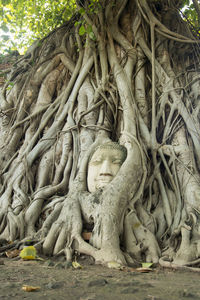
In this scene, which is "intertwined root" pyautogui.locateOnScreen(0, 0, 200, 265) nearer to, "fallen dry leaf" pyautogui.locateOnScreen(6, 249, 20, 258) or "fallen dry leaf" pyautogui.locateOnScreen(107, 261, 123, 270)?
"fallen dry leaf" pyautogui.locateOnScreen(107, 261, 123, 270)

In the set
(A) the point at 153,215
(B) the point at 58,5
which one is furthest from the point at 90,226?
(B) the point at 58,5

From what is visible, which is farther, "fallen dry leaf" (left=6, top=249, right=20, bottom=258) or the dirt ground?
"fallen dry leaf" (left=6, top=249, right=20, bottom=258)

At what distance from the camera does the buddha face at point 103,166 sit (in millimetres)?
2689

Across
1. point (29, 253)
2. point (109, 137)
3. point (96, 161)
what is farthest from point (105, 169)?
point (29, 253)

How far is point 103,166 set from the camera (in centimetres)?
275

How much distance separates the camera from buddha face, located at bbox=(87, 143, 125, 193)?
269cm

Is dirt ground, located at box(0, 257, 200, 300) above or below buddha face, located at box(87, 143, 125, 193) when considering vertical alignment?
below

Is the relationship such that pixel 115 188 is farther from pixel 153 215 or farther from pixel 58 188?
pixel 58 188

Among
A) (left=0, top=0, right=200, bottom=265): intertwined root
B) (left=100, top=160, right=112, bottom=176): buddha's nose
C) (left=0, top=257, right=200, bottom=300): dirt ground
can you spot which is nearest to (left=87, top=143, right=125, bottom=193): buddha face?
(left=100, top=160, right=112, bottom=176): buddha's nose

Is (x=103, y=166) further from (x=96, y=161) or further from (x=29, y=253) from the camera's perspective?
(x=29, y=253)

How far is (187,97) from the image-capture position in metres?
3.45

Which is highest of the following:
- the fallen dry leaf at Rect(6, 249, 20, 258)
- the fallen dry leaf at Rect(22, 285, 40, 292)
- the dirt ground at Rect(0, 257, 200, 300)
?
the fallen dry leaf at Rect(22, 285, 40, 292)

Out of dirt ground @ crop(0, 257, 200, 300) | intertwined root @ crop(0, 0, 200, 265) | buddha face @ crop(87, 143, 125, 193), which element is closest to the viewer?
dirt ground @ crop(0, 257, 200, 300)

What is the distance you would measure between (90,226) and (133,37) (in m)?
3.12
